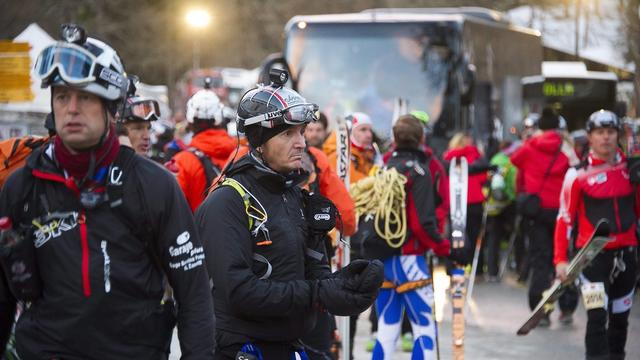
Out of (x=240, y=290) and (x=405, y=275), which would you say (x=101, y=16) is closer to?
(x=405, y=275)

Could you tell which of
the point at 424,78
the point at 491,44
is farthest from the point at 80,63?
the point at 491,44

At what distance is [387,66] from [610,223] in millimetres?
8933

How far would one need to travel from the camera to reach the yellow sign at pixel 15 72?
35.3ft

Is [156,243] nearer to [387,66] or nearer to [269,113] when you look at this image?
[269,113]

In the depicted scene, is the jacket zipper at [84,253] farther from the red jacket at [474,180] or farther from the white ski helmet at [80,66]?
the red jacket at [474,180]

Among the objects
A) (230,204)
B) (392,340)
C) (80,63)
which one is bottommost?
(392,340)

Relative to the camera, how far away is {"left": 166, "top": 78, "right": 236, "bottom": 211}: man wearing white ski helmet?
7930mm

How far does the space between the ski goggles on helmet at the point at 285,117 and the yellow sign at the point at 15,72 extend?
20.8 ft

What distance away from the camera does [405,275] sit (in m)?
8.31

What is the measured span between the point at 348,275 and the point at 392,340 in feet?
12.4

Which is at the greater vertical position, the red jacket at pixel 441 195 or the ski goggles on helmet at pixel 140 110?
the ski goggles on helmet at pixel 140 110

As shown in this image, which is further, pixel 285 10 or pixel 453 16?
pixel 285 10

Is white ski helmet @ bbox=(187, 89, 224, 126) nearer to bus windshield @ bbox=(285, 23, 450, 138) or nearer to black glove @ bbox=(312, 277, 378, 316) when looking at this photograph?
black glove @ bbox=(312, 277, 378, 316)

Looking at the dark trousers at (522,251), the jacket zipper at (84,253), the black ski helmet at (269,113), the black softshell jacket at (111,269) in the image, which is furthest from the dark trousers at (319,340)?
the dark trousers at (522,251)
